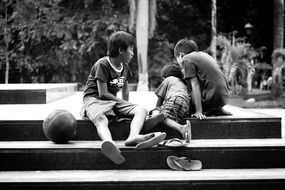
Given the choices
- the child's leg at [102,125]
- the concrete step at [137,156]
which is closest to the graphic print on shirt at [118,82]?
the child's leg at [102,125]

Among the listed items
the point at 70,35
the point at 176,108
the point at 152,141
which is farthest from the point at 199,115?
the point at 70,35

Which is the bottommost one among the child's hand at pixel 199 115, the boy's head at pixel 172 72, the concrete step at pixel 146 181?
the concrete step at pixel 146 181

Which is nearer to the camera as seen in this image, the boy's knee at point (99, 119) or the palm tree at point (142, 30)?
the boy's knee at point (99, 119)

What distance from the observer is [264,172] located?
420cm

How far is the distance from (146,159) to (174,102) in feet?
2.89

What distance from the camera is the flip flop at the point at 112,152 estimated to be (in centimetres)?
402

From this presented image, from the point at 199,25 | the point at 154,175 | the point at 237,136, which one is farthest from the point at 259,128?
the point at 199,25

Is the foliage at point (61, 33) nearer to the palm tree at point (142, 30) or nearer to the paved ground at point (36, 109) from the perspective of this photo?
the palm tree at point (142, 30)

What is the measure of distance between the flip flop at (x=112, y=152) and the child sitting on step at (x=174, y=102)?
800 millimetres

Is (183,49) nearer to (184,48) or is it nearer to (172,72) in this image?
(184,48)

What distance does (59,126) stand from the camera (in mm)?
4398

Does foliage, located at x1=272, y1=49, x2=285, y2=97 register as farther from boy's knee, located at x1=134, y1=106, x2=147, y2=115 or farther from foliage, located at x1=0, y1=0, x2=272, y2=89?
boy's knee, located at x1=134, y1=106, x2=147, y2=115

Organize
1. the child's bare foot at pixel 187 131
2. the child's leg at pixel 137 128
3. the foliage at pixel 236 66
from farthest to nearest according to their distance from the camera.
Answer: the foliage at pixel 236 66
the child's bare foot at pixel 187 131
the child's leg at pixel 137 128

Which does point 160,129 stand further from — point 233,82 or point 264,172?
point 233,82
